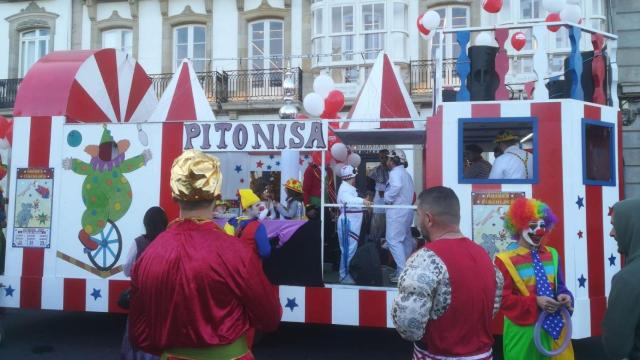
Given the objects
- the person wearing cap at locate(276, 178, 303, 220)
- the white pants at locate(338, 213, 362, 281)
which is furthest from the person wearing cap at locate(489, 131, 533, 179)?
the person wearing cap at locate(276, 178, 303, 220)

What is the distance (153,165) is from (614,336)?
475 centimetres

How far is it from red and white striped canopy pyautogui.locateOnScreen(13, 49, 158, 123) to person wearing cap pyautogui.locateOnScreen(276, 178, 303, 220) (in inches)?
92.1

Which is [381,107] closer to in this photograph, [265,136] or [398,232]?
[398,232]

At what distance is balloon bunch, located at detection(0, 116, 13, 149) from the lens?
6.78 metres

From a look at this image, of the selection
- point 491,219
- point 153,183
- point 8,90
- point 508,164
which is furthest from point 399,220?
point 8,90

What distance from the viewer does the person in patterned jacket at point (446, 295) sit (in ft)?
8.21

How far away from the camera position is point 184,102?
25.7ft

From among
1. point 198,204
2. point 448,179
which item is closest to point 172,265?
point 198,204

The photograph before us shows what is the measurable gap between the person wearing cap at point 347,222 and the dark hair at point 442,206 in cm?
341

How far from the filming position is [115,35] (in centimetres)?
1909

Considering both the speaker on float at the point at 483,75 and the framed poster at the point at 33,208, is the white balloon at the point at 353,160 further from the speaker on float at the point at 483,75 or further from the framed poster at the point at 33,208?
the framed poster at the point at 33,208

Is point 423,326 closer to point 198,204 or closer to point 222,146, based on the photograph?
point 198,204

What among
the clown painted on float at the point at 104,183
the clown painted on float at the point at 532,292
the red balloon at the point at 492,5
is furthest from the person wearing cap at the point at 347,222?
the red balloon at the point at 492,5

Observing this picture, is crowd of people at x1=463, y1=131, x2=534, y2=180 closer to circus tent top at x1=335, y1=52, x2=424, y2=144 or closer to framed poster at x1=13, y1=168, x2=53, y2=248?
circus tent top at x1=335, y1=52, x2=424, y2=144
